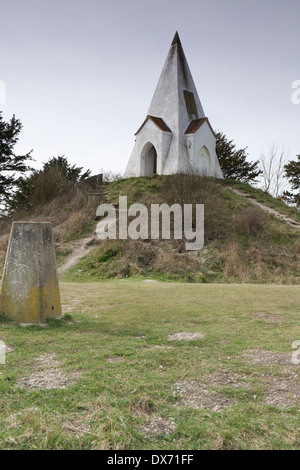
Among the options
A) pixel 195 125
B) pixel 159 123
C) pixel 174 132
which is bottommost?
pixel 174 132

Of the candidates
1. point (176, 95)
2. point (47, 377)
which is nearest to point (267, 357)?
point (47, 377)

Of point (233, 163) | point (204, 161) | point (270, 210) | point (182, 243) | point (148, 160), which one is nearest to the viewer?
point (182, 243)

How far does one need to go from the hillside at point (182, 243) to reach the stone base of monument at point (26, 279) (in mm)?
8576

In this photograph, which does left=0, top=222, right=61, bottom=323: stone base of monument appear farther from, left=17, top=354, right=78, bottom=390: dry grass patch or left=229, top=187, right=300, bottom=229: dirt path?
left=229, top=187, right=300, bottom=229: dirt path

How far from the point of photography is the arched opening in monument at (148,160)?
2603 centimetres

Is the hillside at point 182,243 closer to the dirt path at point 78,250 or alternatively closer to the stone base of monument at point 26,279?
the dirt path at point 78,250

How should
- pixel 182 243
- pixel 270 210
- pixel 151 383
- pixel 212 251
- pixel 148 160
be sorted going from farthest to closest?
pixel 148 160 → pixel 270 210 → pixel 182 243 → pixel 212 251 → pixel 151 383

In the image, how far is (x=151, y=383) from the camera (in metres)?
3.30

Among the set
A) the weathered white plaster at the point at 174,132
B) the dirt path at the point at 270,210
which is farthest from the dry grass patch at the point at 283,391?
the weathered white plaster at the point at 174,132

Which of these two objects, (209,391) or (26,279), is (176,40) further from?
(209,391)

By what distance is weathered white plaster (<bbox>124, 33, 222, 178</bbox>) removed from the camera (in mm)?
24406

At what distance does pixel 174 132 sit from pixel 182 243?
1120 cm

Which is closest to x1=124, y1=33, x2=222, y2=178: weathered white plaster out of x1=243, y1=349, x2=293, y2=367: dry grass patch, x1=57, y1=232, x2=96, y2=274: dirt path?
x1=57, y1=232, x2=96, y2=274: dirt path

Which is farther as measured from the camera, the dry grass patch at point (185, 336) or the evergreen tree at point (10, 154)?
the evergreen tree at point (10, 154)
